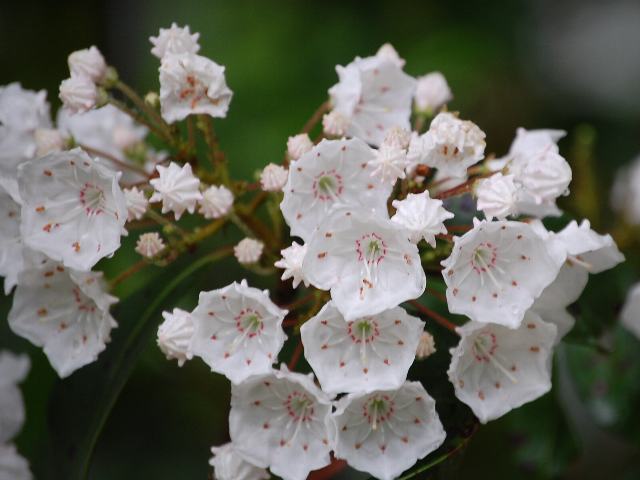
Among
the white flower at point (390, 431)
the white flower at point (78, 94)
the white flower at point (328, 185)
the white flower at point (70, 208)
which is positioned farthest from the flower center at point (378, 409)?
the white flower at point (78, 94)

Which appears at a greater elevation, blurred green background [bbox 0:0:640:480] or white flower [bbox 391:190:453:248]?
white flower [bbox 391:190:453:248]

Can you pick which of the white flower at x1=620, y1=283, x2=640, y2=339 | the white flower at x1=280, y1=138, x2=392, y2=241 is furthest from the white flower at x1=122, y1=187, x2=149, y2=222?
the white flower at x1=620, y1=283, x2=640, y2=339

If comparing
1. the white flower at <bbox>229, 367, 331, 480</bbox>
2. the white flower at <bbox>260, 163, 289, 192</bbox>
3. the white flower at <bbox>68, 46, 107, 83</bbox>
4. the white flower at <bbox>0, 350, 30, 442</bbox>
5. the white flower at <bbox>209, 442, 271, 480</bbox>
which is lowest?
the white flower at <bbox>0, 350, 30, 442</bbox>

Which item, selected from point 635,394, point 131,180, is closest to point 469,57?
point 635,394

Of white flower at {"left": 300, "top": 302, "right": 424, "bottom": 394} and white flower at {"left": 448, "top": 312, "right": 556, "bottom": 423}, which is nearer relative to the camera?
white flower at {"left": 300, "top": 302, "right": 424, "bottom": 394}

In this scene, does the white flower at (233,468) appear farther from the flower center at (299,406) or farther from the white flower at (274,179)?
the white flower at (274,179)

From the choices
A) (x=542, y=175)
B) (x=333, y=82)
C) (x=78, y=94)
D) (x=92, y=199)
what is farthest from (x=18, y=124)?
(x=333, y=82)

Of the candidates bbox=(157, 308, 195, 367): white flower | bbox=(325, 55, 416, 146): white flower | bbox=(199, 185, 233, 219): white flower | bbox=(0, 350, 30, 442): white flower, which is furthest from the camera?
bbox=(0, 350, 30, 442): white flower

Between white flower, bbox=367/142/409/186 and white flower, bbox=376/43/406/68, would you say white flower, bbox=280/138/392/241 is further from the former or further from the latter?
white flower, bbox=376/43/406/68

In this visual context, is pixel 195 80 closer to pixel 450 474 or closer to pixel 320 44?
pixel 450 474
